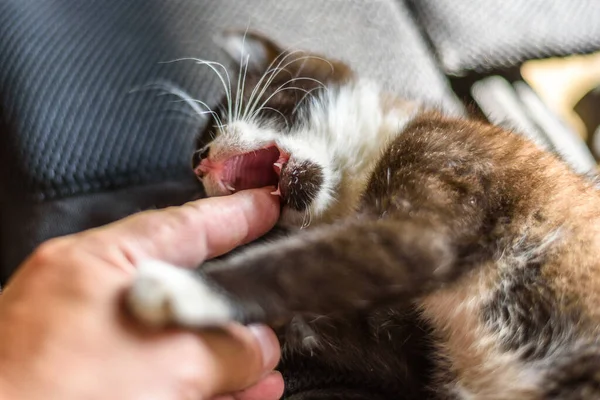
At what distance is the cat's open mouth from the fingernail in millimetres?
355

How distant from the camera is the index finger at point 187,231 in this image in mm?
662

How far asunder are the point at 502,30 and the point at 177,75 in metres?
0.87

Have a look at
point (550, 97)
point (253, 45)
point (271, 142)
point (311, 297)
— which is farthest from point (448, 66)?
point (311, 297)

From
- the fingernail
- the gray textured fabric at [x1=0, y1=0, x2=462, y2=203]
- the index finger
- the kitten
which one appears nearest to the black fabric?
the gray textured fabric at [x1=0, y1=0, x2=462, y2=203]

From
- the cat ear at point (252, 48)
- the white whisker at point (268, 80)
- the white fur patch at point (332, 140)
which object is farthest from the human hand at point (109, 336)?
the cat ear at point (252, 48)

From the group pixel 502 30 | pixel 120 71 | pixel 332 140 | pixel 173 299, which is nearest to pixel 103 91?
pixel 120 71

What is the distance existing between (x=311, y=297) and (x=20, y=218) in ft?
1.86

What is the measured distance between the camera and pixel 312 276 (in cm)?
69

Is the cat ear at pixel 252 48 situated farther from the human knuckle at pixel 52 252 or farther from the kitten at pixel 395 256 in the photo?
the human knuckle at pixel 52 252

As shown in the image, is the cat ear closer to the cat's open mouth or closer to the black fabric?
the black fabric

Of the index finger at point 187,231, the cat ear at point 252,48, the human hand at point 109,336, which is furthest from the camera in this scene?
the cat ear at point 252,48

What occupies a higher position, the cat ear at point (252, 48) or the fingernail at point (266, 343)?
the cat ear at point (252, 48)

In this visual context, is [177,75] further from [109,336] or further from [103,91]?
[109,336]

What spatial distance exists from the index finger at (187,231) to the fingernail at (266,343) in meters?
0.12
